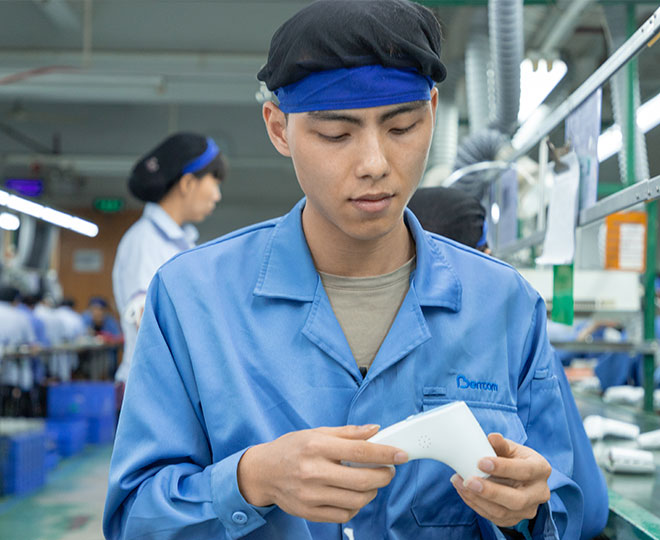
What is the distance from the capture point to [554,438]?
3.57 feet

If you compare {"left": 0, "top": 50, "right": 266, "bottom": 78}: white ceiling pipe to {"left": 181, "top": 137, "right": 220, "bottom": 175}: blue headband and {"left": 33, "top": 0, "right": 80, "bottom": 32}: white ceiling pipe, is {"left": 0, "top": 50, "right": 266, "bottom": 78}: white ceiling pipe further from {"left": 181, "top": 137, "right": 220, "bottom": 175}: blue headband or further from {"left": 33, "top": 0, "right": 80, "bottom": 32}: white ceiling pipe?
{"left": 181, "top": 137, "right": 220, "bottom": 175}: blue headband

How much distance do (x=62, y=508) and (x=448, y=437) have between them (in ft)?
16.4

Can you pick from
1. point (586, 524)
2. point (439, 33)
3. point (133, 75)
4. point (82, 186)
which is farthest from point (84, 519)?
point (82, 186)

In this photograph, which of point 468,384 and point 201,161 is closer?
point 468,384

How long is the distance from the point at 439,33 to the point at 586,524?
0.86 m

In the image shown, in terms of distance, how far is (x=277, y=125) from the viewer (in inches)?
43.1

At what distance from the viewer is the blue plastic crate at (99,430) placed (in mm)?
7391

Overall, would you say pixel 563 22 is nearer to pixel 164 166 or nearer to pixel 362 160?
pixel 164 166

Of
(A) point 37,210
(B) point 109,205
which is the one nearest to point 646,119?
(A) point 37,210

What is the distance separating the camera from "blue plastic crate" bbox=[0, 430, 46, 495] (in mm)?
5199

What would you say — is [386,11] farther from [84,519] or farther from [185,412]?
[84,519]

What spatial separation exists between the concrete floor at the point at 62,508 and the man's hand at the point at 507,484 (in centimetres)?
416

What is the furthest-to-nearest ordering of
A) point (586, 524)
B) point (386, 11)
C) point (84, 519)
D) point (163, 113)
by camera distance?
1. point (163, 113)
2. point (84, 519)
3. point (586, 524)
4. point (386, 11)

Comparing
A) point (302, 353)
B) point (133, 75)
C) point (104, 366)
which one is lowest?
point (104, 366)
